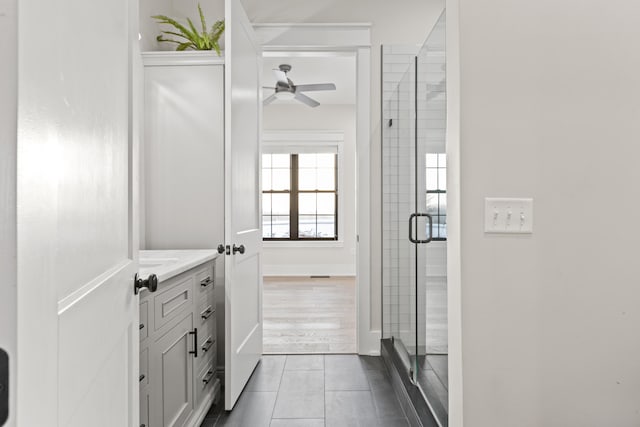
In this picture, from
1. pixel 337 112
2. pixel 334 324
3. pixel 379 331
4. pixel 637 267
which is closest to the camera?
pixel 637 267

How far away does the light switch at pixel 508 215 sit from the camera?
1.36 m

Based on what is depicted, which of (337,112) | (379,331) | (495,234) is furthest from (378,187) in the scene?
(337,112)

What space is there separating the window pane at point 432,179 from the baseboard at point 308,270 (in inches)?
187

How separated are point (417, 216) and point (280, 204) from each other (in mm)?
4904

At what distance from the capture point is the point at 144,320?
4.96ft

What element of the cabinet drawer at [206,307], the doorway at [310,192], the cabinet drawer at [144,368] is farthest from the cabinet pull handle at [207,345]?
the doorway at [310,192]

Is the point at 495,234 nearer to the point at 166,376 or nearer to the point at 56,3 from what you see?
the point at 56,3

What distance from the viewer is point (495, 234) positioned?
1371 mm

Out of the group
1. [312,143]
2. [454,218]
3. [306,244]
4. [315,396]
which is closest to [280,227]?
[306,244]

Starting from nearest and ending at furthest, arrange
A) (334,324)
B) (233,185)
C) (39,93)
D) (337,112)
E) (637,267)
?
(39,93) < (637,267) < (233,185) < (334,324) < (337,112)

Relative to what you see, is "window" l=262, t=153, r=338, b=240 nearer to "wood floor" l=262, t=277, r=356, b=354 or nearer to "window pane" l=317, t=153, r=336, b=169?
"window pane" l=317, t=153, r=336, b=169

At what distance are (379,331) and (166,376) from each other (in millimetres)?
1874

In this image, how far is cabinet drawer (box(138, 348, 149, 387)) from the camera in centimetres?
149

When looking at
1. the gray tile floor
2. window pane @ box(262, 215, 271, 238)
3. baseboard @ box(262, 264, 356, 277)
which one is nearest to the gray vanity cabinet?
the gray tile floor
